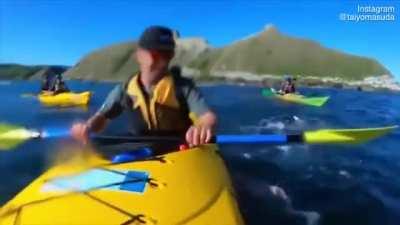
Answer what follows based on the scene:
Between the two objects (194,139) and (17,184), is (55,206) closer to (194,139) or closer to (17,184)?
(194,139)

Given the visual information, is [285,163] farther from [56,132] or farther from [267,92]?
[56,132]

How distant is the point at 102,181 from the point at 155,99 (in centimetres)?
43

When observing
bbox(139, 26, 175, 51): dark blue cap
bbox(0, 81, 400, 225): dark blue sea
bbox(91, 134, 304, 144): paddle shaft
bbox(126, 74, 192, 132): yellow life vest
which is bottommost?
bbox(0, 81, 400, 225): dark blue sea

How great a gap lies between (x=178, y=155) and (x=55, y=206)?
0.46 metres

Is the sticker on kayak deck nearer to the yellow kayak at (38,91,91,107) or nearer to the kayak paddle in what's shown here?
the kayak paddle

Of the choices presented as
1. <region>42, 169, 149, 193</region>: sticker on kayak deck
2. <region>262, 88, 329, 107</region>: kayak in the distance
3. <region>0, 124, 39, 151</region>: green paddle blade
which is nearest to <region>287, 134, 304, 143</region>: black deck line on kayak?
<region>42, 169, 149, 193</region>: sticker on kayak deck

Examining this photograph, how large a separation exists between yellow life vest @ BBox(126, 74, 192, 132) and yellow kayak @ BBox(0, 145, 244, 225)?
203mm

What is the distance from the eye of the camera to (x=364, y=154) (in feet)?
13.3

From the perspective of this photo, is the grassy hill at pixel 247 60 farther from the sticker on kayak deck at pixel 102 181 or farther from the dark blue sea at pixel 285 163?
the sticker on kayak deck at pixel 102 181

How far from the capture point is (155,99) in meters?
2.07

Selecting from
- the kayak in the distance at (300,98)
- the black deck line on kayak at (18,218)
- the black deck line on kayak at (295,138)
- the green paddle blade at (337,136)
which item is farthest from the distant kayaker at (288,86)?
the black deck line on kayak at (18,218)

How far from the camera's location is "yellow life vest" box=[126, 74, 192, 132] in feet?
6.79

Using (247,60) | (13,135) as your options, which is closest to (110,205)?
(13,135)

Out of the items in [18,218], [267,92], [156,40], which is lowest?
[267,92]
